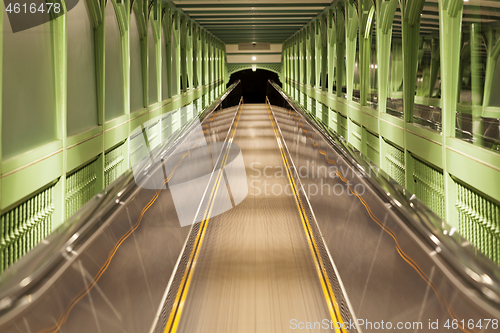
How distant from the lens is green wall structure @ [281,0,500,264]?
535 cm

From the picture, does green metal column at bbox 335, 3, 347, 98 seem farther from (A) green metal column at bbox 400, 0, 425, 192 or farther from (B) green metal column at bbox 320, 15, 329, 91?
(A) green metal column at bbox 400, 0, 425, 192

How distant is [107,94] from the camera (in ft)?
29.2

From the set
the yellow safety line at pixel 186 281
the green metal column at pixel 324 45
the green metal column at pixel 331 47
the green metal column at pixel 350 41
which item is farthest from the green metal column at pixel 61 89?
the green metal column at pixel 324 45

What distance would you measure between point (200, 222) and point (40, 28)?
3277 mm

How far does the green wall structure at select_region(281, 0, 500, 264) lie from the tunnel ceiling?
8.35 feet

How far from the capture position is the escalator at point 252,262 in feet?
6.47

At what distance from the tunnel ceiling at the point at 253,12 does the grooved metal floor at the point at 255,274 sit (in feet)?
32.9

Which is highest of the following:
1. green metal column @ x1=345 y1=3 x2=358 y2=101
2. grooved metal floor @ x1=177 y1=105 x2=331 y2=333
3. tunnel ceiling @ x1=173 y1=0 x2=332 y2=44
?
tunnel ceiling @ x1=173 y1=0 x2=332 y2=44

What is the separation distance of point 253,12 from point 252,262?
1419 cm

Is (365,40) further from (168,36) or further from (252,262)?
(252,262)

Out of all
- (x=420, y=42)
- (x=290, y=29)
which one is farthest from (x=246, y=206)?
(x=290, y=29)

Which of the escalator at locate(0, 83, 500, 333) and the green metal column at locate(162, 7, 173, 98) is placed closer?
the escalator at locate(0, 83, 500, 333)

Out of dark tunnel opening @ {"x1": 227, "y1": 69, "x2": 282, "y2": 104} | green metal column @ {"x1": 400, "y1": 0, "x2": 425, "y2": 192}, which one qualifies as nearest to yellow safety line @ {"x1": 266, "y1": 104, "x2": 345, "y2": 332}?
green metal column @ {"x1": 400, "y1": 0, "x2": 425, "y2": 192}

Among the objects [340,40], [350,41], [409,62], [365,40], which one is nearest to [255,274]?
[409,62]
